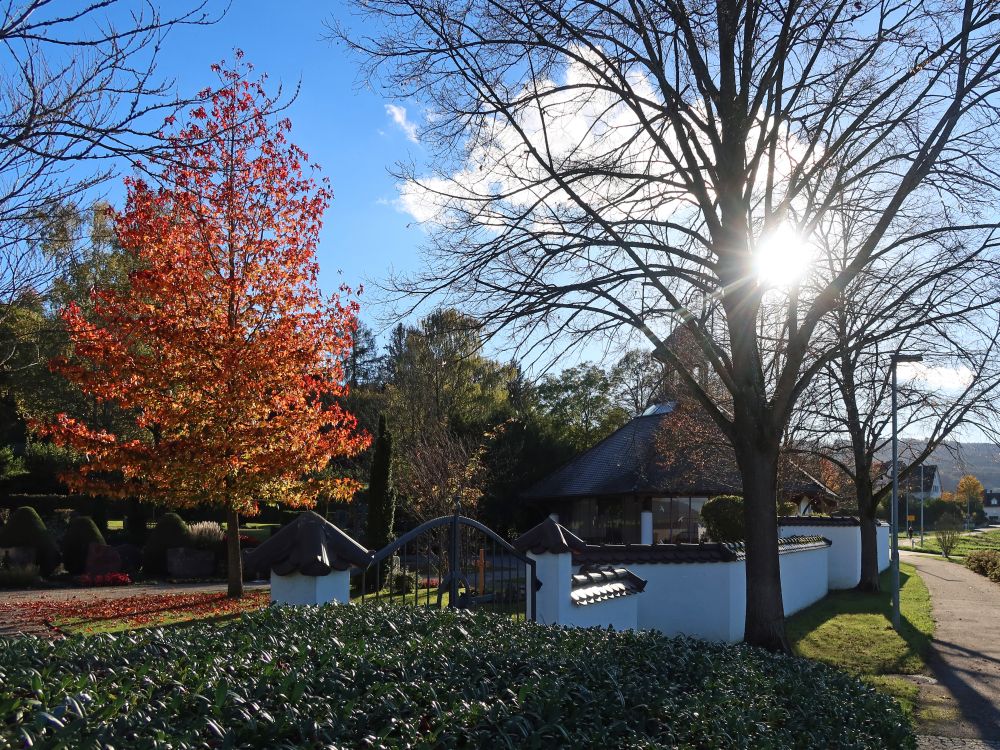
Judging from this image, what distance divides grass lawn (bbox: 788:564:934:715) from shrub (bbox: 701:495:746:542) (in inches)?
89.7

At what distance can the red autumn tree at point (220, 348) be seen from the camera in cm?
1376

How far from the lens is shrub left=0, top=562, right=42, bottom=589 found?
18.0m

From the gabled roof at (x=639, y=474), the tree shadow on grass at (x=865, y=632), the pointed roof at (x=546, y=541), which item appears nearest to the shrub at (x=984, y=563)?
the gabled roof at (x=639, y=474)

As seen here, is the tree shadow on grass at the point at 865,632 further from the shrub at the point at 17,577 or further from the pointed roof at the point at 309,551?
the shrub at the point at 17,577

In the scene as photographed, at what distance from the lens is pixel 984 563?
2961 cm

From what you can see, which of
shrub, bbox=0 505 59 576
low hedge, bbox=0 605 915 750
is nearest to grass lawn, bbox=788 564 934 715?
low hedge, bbox=0 605 915 750

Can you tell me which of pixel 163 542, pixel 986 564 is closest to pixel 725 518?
pixel 163 542

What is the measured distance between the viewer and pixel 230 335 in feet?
46.3

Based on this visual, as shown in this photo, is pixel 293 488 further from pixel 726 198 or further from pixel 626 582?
pixel 726 198

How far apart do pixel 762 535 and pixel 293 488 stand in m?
9.19

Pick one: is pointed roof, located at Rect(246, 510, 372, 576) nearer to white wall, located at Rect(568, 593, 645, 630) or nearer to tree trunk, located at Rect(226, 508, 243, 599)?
white wall, located at Rect(568, 593, 645, 630)

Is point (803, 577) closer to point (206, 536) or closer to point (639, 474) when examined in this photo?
point (639, 474)

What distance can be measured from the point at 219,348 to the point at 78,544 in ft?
33.3

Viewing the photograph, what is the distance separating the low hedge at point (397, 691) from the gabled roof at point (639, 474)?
59.5 feet
